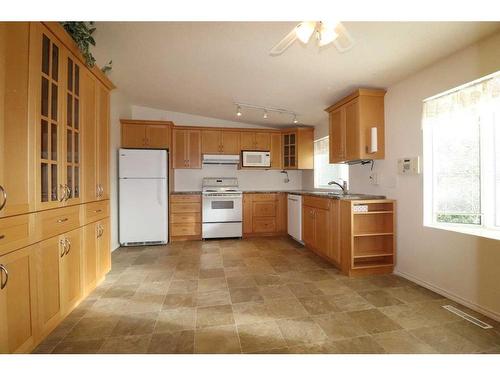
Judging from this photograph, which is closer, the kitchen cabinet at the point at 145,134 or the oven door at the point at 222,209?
the kitchen cabinet at the point at 145,134

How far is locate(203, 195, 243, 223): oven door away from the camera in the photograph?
13.9 feet

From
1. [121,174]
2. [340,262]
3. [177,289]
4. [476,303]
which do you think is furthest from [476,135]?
[121,174]

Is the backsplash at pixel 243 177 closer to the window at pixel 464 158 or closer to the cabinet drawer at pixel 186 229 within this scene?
the cabinet drawer at pixel 186 229

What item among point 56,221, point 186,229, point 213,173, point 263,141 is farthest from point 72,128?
point 263,141

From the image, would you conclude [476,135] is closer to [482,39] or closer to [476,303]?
[482,39]

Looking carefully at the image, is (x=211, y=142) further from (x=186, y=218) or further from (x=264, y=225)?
(x=264, y=225)

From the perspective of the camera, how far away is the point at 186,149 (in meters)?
4.46

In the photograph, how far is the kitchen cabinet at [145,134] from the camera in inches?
159

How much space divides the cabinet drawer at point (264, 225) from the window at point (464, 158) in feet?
8.80

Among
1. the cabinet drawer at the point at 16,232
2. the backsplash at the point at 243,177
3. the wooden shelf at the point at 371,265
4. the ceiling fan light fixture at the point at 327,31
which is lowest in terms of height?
the wooden shelf at the point at 371,265

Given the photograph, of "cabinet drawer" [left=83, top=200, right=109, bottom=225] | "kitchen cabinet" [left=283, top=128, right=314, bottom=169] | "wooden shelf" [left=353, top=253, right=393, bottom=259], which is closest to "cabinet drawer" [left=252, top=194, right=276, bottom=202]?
"kitchen cabinet" [left=283, top=128, right=314, bottom=169]

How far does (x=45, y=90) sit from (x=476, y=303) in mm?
3648

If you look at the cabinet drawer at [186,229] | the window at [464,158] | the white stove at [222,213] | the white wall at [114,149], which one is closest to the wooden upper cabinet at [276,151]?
the white stove at [222,213]

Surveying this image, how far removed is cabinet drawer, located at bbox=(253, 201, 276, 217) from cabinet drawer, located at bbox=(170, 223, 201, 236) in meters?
1.15
